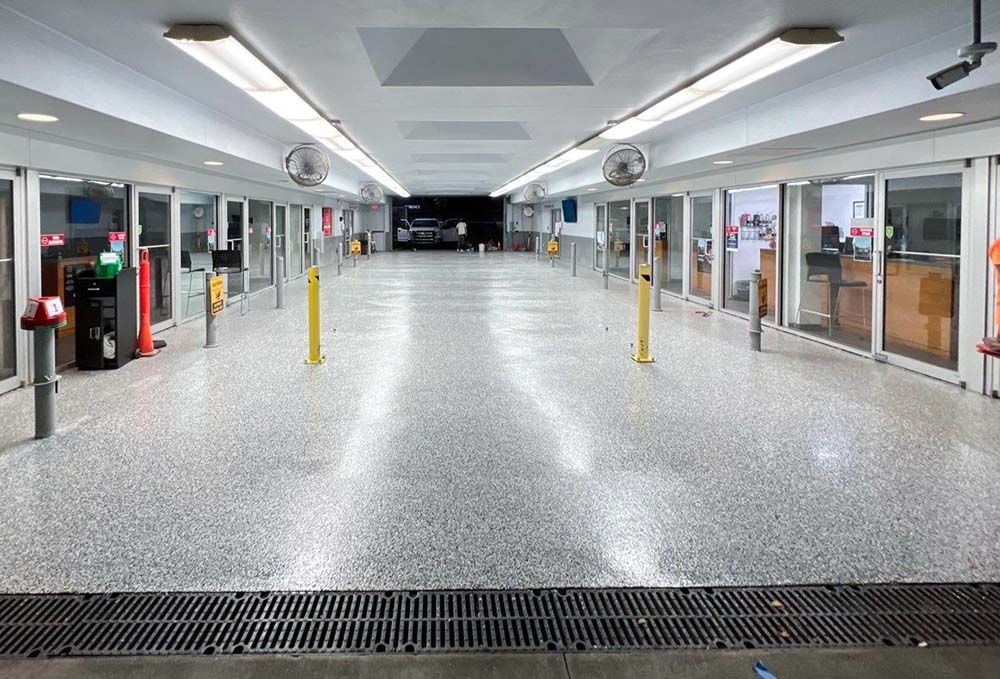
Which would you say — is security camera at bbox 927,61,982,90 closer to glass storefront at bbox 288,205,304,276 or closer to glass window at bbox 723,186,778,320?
glass window at bbox 723,186,778,320

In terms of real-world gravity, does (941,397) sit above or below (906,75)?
below

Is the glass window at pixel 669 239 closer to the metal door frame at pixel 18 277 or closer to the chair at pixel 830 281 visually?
the chair at pixel 830 281

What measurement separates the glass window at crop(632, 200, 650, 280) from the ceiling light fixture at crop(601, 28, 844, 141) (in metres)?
8.26

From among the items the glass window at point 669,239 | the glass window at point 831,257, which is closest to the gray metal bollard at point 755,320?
the glass window at point 831,257

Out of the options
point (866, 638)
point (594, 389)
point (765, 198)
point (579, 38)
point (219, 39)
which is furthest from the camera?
point (765, 198)

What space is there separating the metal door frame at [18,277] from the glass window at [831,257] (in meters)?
8.48

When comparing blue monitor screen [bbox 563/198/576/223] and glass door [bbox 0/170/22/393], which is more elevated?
blue monitor screen [bbox 563/198/576/223]

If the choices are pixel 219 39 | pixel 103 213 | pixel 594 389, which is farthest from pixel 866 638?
pixel 103 213

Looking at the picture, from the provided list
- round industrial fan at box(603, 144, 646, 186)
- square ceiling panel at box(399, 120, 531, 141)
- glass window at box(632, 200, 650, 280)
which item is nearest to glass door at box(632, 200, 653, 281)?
glass window at box(632, 200, 650, 280)

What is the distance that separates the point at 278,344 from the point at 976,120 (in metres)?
7.57

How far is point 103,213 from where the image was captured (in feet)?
29.4

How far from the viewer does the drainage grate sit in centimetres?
273

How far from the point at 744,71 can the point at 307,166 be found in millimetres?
6025

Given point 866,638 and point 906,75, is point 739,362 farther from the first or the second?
point 866,638
